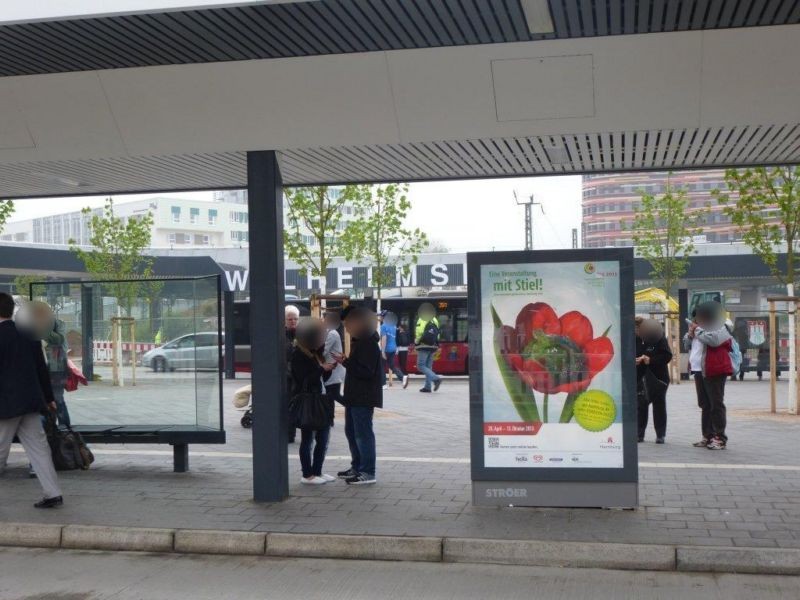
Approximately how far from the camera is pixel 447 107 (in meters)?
7.68

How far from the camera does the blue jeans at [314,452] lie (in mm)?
9000

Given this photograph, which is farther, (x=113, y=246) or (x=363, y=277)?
(x=363, y=277)

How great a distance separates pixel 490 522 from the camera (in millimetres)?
7305

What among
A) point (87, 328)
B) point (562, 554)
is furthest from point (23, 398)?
point (562, 554)

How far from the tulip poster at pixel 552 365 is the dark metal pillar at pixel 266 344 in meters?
1.84

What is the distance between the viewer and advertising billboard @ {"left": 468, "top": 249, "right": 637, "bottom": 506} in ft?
24.7

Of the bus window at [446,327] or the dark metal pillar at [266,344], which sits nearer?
the dark metal pillar at [266,344]

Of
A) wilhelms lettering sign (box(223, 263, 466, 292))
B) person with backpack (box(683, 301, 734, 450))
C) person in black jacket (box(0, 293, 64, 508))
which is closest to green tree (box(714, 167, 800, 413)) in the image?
person with backpack (box(683, 301, 734, 450))

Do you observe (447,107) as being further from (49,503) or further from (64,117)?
(49,503)

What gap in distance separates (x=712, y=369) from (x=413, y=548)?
5.47 metres

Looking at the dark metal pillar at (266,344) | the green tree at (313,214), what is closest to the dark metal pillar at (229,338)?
the green tree at (313,214)

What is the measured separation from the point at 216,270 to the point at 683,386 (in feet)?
95.9

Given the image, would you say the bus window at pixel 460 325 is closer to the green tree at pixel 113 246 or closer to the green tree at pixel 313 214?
the green tree at pixel 313 214

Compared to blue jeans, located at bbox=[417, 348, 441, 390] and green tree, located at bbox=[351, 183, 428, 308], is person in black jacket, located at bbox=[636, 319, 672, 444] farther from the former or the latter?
green tree, located at bbox=[351, 183, 428, 308]
